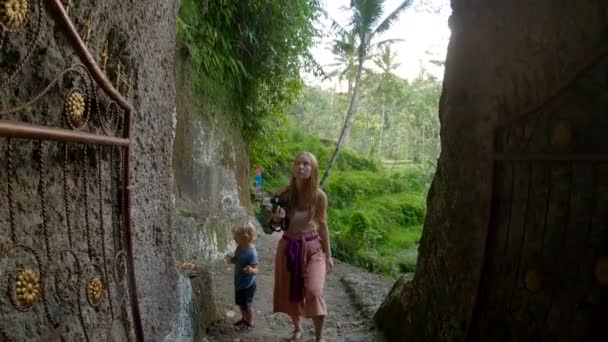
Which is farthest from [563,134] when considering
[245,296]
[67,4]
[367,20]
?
[367,20]

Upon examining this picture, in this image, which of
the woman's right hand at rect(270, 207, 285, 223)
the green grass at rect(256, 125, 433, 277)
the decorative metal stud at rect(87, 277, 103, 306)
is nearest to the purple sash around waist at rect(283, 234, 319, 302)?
the woman's right hand at rect(270, 207, 285, 223)

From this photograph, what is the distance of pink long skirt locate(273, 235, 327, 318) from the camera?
11.5ft

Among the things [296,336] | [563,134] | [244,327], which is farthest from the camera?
[244,327]

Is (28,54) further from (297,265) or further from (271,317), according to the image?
(271,317)

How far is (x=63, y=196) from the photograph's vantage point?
151 centimetres

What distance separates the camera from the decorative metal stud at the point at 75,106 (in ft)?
4.78

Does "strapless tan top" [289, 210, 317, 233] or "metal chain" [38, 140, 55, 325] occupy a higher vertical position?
"metal chain" [38, 140, 55, 325]

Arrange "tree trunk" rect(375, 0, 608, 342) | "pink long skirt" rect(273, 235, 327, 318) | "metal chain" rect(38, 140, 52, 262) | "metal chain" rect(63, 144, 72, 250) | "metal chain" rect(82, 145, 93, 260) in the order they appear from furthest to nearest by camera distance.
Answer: "pink long skirt" rect(273, 235, 327, 318), "tree trunk" rect(375, 0, 608, 342), "metal chain" rect(82, 145, 93, 260), "metal chain" rect(63, 144, 72, 250), "metal chain" rect(38, 140, 52, 262)

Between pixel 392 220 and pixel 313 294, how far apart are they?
36.2 ft

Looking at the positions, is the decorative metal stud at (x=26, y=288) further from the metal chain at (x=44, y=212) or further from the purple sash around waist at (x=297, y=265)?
the purple sash around waist at (x=297, y=265)

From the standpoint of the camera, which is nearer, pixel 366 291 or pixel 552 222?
pixel 552 222

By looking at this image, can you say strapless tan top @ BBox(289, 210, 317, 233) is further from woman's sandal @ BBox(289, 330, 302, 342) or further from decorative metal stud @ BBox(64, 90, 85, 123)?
decorative metal stud @ BBox(64, 90, 85, 123)

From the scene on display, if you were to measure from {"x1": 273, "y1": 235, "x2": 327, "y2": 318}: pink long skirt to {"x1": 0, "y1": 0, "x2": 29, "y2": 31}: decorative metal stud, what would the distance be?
Answer: 2621 mm

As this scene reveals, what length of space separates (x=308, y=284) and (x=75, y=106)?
2.40 meters
